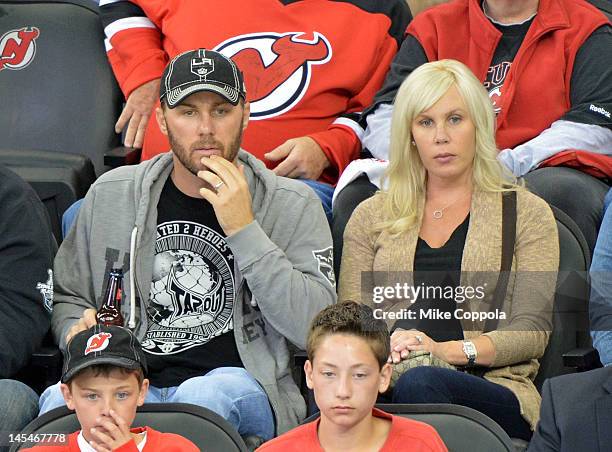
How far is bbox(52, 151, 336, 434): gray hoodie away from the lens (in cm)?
350

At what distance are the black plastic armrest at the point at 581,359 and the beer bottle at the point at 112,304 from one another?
1.17 meters

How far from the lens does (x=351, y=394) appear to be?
9.52 ft

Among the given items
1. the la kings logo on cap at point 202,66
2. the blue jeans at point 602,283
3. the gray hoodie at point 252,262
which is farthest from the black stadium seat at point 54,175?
the blue jeans at point 602,283

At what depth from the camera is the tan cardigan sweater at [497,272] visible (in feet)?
11.6

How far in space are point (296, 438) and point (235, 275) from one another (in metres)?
→ 0.75

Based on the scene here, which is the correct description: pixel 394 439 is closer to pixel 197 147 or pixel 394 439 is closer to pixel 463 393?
pixel 463 393

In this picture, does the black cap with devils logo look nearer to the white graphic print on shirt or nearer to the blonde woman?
the white graphic print on shirt

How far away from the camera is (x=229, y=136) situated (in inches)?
144

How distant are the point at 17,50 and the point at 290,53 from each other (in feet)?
3.78

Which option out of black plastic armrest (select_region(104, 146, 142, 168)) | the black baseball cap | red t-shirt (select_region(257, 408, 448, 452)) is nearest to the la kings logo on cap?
the black baseball cap

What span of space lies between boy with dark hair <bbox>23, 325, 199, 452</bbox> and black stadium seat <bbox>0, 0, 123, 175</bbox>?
1.83 meters

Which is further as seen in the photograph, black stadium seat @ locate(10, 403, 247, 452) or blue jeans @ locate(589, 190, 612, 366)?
blue jeans @ locate(589, 190, 612, 366)

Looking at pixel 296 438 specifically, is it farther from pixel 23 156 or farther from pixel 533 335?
pixel 23 156

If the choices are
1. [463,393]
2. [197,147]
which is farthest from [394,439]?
[197,147]
